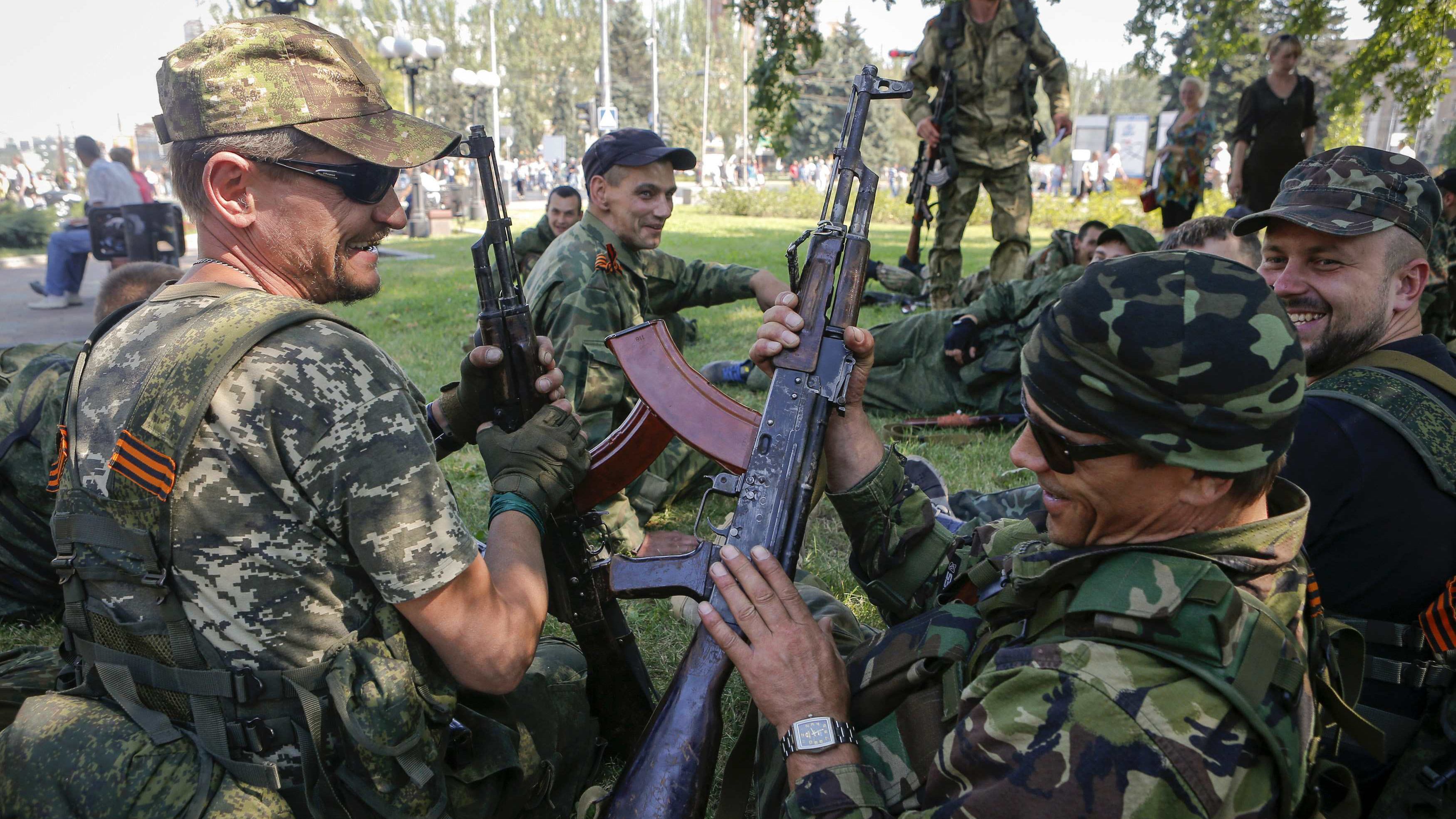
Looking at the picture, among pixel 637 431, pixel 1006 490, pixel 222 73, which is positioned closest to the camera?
pixel 222 73

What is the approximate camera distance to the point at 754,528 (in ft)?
8.11

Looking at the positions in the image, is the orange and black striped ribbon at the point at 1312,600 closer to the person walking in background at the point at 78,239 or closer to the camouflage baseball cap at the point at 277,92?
the camouflage baseball cap at the point at 277,92

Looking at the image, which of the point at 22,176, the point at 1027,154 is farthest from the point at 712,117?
the point at 1027,154

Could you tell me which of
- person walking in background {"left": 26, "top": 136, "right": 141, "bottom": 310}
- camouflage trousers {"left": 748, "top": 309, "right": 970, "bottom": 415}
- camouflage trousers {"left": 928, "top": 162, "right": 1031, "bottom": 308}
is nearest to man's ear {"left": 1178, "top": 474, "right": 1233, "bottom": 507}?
camouflage trousers {"left": 748, "top": 309, "right": 970, "bottom": 415}

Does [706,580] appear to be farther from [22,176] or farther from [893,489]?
[22,176]

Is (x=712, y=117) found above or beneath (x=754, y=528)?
above

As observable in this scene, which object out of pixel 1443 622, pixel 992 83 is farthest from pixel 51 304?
pixel 1443 622

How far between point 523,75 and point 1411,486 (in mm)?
69361

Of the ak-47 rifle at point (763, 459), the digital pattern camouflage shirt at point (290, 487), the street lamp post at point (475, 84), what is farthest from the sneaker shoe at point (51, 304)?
the digital pattern camouflage shirt at point (290, 487)

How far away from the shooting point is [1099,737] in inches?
57.5

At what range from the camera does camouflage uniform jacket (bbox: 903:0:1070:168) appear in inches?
330

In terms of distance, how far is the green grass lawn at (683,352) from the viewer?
4000 millimetres

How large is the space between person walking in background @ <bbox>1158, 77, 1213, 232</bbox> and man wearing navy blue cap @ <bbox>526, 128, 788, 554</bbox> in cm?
735

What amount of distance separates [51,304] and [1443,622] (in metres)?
15.3
